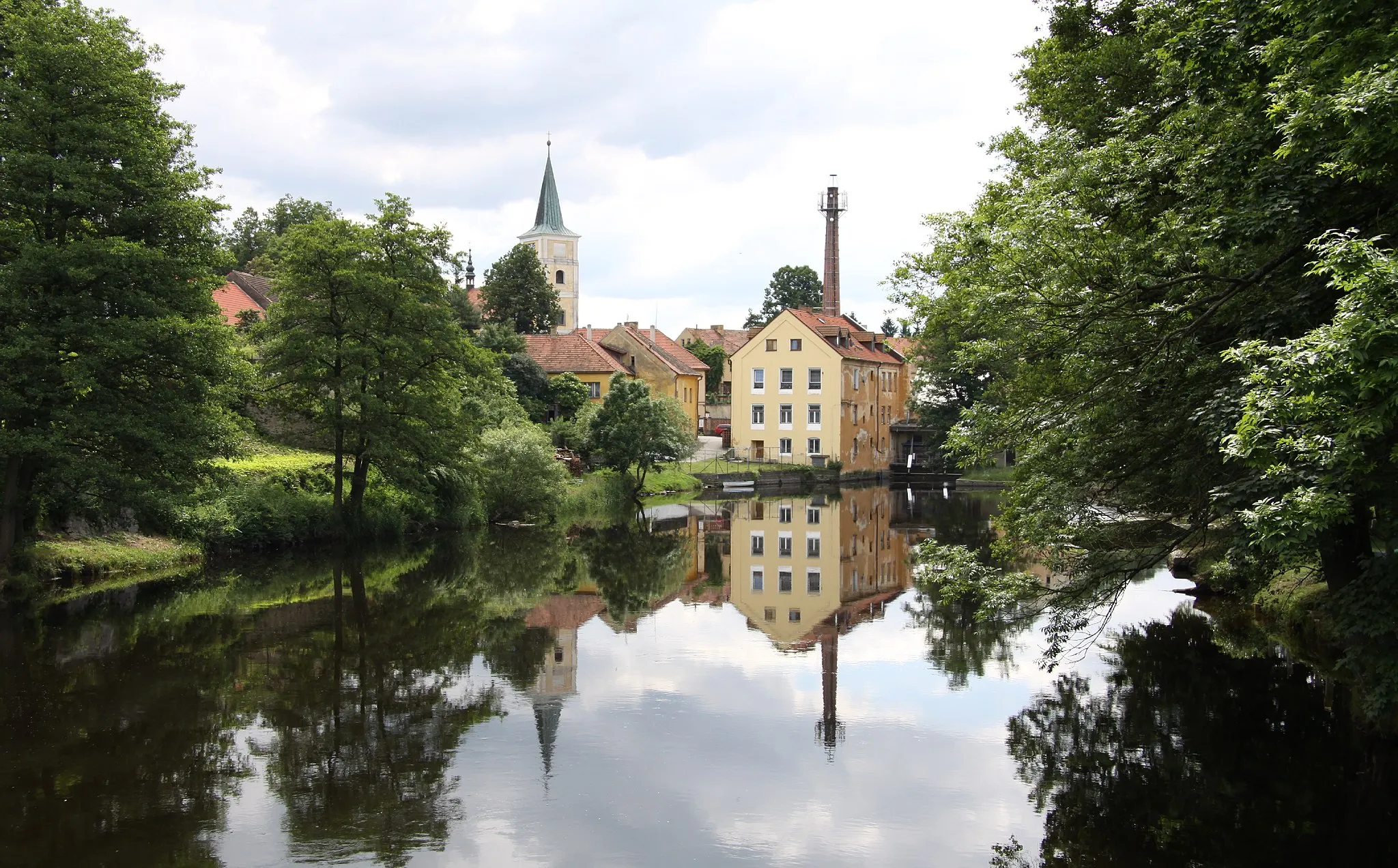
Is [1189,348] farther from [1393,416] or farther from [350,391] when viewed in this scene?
[350,391]

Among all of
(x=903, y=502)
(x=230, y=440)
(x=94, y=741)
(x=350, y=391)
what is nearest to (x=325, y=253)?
(x=350, y=391)

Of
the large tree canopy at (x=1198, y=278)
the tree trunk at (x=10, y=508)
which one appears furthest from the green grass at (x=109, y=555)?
the large tree canopy at (x=1198, y=278)

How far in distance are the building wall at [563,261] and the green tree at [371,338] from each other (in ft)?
262

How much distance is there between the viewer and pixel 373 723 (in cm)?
1235

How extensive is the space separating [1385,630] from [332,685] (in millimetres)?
11538

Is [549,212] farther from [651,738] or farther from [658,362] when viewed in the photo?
[651,738]

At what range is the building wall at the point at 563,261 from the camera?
110 meters

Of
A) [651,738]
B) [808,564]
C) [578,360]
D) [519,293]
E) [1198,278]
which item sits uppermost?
[519,293]

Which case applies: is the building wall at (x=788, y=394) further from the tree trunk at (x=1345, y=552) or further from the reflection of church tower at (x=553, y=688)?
the tree trunk at (x=1345, y=552)

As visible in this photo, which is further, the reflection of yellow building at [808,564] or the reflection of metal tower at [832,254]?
the reflection of metal tower at [832,254]

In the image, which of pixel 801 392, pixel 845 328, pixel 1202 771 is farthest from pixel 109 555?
pixel 845 328

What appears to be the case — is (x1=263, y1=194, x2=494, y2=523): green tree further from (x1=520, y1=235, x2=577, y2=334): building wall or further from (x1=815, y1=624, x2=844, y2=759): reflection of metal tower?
(x1=520, y1=235, x2=577, y2=334): building wall

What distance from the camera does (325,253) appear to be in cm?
2752

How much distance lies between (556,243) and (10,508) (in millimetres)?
92560
